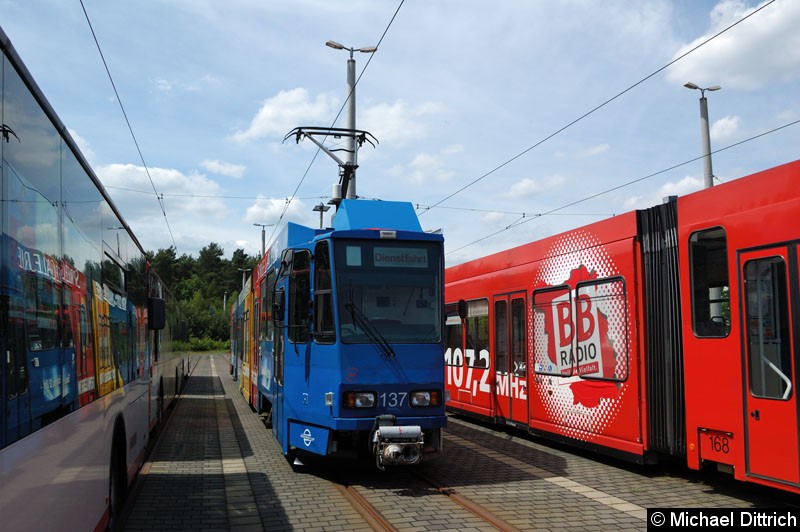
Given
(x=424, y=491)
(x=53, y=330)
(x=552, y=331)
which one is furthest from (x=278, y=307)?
(x=53, y=330)

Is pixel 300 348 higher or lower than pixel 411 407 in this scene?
higher

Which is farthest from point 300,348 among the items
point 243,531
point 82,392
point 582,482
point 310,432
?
point 82,392

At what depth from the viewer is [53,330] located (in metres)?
3.46

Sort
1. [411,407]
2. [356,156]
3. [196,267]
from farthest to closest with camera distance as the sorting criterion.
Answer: [196,267], [356,156], [411,407]

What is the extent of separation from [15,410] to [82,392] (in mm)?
1450

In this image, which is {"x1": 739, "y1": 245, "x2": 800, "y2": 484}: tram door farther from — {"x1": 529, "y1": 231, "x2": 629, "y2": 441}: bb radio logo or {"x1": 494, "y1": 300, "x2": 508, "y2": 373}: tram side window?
{"x1": 494, "y1": 300, "x2": 508, "y2": 373}: tram side window

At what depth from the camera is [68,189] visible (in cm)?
418

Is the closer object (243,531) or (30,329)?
(30,329)

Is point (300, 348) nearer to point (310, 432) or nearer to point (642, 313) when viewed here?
point (310, 432)

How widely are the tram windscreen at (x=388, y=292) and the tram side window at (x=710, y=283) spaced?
2.90 m

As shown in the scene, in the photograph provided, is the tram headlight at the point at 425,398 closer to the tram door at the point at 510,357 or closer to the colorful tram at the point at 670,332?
the colorful tram at the point at 670,332

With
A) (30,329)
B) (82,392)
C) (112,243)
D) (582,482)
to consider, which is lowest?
(582,482)

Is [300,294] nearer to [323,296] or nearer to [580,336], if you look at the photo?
[323,296]

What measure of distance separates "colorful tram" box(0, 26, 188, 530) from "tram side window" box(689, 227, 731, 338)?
5671 mm
